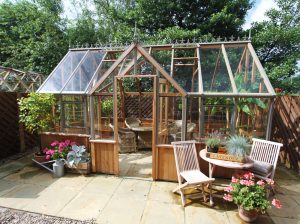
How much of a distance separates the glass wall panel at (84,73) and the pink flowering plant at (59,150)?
1396 mm

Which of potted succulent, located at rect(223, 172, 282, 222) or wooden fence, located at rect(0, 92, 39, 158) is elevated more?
wooden fence, located at rect(0, 92, 39, 158)

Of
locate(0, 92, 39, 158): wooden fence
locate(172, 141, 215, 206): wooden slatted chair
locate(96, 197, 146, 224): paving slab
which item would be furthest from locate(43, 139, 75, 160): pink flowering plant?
locate(172, 141, 215, 206): wooden slatted chair

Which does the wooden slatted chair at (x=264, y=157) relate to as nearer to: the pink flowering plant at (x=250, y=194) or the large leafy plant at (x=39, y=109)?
the pink flowering plant at (x=250, y=194)

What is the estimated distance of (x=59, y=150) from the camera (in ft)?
15.5

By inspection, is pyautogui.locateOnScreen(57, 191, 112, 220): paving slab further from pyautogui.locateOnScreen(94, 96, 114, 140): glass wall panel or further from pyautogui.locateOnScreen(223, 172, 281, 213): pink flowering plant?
pyautogui.locateOnScreen(223, 172, 281, 213): pink flowering plant

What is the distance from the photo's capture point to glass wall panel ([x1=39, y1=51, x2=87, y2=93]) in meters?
5.01

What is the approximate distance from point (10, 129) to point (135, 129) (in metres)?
3.99

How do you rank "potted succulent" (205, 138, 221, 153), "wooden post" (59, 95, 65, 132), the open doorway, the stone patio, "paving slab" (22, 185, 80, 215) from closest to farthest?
the stone patio
"paving slab" (22, 185, 80, 215)
"potted succulent" (205, 138, 221, 153)
"wooden post" (59, 95, 65, 132)
the open doorway


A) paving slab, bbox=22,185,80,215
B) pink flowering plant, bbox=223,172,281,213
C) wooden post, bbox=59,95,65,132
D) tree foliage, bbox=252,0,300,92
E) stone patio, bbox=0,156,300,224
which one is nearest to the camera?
pink flowering plant, bbox=223,172,281,213

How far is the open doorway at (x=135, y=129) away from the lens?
204 inches

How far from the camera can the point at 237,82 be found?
174 inches

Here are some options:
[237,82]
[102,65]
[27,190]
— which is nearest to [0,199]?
[27,190]

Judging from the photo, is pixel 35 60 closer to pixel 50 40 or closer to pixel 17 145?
pixel 50 40

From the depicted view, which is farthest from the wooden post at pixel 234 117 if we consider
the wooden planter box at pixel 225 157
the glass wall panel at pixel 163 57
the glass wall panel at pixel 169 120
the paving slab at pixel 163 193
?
the glass wall panel at pixel 163 57
